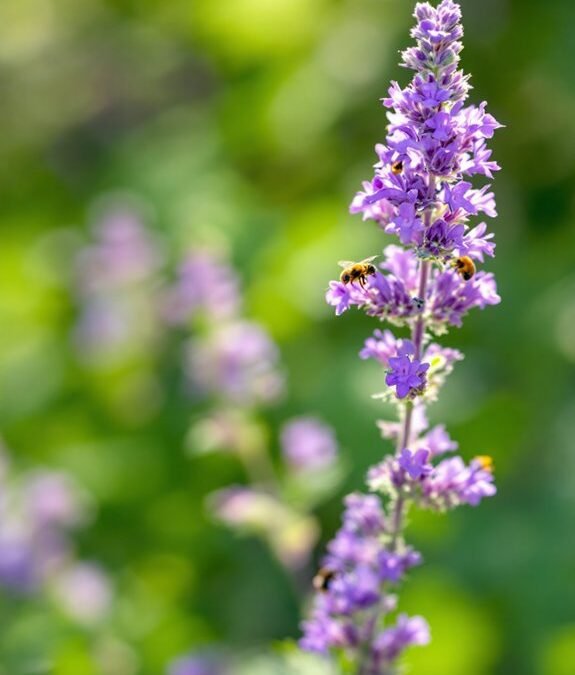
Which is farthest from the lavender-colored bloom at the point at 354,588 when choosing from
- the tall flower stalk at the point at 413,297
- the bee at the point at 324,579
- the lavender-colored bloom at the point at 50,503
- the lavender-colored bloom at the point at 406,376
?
the lavender-colored bloom at the point at 50,503

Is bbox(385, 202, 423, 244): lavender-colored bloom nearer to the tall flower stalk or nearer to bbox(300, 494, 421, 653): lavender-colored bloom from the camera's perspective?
the tall flower stalk

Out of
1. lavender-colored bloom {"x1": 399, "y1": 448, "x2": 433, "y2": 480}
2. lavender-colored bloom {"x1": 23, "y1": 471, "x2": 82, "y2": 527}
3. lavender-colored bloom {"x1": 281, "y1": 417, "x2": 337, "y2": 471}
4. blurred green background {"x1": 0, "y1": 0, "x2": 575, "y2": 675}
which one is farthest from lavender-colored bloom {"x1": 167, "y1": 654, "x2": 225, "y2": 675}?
lavender-colored bloom {"x1": 399, "y1": 448, "x2": 433, "y2": 480}

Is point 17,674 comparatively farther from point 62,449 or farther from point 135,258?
point 135,258

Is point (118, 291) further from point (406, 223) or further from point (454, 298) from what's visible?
point (406, 223)

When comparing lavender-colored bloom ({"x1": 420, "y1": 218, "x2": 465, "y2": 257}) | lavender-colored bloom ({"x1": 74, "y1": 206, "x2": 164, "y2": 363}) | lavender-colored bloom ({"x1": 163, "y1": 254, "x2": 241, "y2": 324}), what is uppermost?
lavender-colored bloom ({"x1": 74, "y1": 206, "x2": 164, "y2": 363})

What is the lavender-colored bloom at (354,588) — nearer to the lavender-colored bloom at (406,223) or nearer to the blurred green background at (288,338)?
the lavender-colored bloom at (406,223)

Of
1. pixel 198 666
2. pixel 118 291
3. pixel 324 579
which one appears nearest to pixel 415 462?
pixel 324 579
